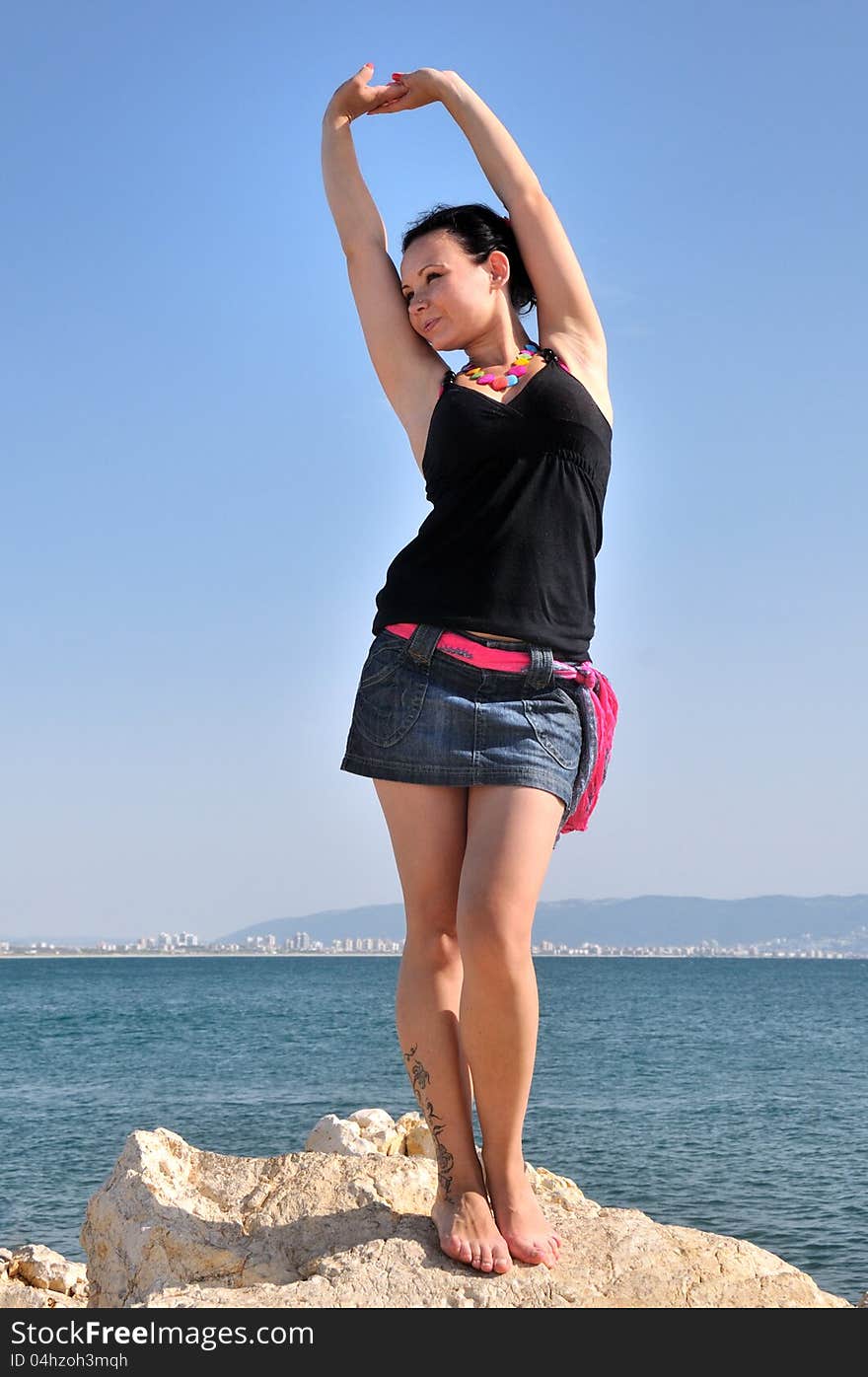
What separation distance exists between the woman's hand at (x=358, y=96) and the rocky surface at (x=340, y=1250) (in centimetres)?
315

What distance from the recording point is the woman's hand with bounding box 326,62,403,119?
3.76 m

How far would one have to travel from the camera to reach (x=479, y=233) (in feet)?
11.4

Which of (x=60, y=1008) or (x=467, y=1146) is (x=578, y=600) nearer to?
(x=467, y=1146)

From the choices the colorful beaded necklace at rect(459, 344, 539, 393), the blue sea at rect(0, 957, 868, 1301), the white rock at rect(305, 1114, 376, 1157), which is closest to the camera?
the colorful beaded necklace at rect(459, 344, 539, 393)

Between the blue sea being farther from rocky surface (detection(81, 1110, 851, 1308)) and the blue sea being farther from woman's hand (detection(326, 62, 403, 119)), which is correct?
woman's hand (detection(326, 62, 403, 119))

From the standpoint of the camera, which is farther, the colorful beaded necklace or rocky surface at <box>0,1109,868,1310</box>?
the colorful beaded necklace

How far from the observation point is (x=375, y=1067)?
32.9 meters

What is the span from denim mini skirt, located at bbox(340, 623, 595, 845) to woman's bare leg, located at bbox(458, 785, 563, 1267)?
0.08 m

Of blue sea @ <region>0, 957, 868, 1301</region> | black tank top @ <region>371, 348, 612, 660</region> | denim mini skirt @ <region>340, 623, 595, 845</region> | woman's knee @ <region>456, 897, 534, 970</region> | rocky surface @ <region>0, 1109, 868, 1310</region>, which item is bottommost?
blue sea @ <region>0, 957, 868, 1301</region>

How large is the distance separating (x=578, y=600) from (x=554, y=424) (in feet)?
1.49

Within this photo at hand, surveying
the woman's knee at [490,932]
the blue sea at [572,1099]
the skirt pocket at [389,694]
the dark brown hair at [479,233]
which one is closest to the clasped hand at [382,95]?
the dark brown hair at [479,233]

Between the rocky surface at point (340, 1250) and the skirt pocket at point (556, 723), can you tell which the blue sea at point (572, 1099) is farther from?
the skirt pocket at point (556, 723)

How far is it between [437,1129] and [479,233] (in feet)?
7.83

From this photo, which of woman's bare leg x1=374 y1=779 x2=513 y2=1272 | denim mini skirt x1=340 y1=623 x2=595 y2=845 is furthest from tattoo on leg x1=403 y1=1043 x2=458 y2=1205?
denim mini skirt x1=340 y1=623 x2=595 y2=845
